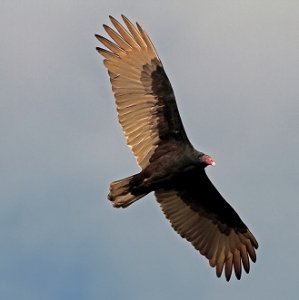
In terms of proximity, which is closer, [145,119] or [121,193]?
[121,193]

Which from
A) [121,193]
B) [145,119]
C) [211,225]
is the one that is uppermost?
[145,119]

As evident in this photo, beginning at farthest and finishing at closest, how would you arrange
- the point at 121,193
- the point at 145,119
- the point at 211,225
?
the point at 211,225 → the point at 145,119 → the point at 121,193

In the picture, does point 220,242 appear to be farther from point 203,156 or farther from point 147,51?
point 147,51

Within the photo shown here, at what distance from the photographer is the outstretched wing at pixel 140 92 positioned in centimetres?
2038

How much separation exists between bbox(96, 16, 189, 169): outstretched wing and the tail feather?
45 cm

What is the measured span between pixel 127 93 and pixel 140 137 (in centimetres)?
70

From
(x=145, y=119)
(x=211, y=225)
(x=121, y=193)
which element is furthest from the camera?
(x=211, y=225)

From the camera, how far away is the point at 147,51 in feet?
67.5

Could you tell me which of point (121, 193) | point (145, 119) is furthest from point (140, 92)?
point (121, 193)

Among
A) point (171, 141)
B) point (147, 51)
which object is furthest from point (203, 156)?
point (147, 51)

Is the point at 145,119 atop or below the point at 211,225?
atop

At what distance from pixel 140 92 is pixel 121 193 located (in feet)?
5.18

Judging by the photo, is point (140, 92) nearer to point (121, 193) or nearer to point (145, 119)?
point (145, 119)

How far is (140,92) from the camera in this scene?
20.5 metres
